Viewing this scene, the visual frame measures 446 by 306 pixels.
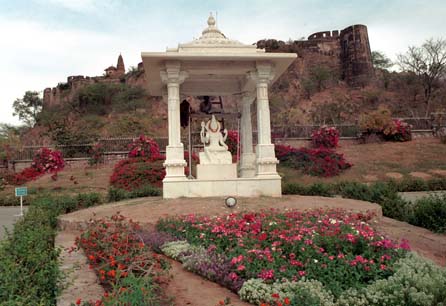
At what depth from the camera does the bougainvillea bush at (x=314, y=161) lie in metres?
20.5

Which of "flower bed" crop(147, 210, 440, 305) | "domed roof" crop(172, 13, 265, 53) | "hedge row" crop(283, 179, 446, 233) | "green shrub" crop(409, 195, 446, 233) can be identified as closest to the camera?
"flower bed" crop(147, 210, 440, 305)

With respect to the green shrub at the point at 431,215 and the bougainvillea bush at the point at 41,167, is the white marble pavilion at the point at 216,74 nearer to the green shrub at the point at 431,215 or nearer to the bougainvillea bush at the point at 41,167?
the green shrub at the point at 431,215

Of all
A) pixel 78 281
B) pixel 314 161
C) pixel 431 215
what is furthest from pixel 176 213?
pixel 314 161

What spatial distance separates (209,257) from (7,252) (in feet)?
6.96

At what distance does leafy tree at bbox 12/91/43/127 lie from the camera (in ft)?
200

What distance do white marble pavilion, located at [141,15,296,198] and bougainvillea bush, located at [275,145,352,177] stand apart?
11.2 meters

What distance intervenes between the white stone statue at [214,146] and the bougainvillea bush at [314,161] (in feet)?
36.8

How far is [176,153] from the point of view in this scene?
9.13 metres

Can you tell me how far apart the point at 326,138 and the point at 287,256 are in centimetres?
2174

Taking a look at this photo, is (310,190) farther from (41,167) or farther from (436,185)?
(41,167)

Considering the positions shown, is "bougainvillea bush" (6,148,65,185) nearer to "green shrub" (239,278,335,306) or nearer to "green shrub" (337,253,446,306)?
"green shrub" (239,278,335,306)

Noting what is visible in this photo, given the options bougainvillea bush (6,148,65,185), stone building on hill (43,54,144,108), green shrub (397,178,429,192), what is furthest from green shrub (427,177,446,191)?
stone building on hill (43,54,144,108)

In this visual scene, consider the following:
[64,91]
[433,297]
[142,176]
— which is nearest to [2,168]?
[142,176]

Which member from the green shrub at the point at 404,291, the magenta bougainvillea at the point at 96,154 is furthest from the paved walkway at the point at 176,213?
the magenta bougainvillea at the point at 96,154
